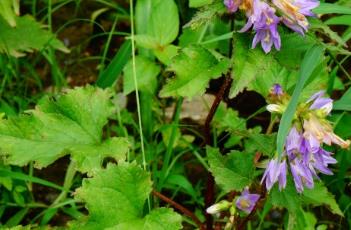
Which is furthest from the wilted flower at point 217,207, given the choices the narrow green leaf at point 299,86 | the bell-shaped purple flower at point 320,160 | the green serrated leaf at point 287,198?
the narrow green leaf at point 299,86

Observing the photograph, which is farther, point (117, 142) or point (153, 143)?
point (153, 143)

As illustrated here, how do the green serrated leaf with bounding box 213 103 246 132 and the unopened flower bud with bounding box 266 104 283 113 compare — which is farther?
the green serrated leaf with bounding box 213 103 246 132

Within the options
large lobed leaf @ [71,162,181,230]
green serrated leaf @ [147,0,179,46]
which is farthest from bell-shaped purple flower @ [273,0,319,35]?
green serrated leaf @ [147,0,179,46]

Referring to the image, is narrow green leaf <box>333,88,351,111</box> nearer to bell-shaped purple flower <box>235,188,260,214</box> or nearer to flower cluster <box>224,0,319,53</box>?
flower cluster <box>224,0,319,53</box>

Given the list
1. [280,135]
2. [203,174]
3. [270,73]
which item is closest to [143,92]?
[203,174]

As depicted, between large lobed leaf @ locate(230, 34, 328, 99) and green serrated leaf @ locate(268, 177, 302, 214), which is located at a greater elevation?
large lobed leaf @ locate(230, 34, 328, 99)

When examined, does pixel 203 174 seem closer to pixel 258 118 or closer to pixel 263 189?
pixel 258 118
